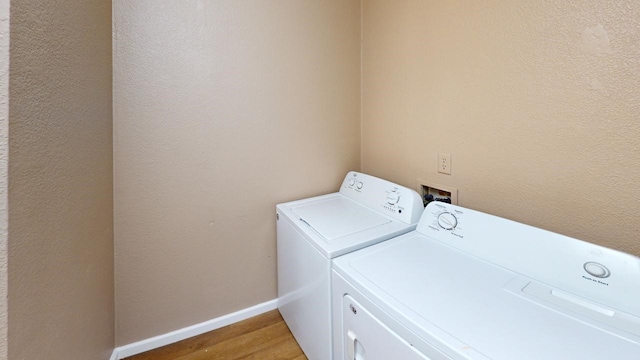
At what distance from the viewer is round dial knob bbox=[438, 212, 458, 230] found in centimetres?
115

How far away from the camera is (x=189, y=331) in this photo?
1546mm

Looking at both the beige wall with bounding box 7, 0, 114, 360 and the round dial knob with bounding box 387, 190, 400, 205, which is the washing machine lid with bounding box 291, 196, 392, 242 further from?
the beige wall with bounding box 7, 0, 114, 360

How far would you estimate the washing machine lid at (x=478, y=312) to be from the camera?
626 mm

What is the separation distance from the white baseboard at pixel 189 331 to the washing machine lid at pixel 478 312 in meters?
1.00

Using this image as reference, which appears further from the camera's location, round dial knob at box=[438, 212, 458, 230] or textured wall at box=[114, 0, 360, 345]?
textured wall at box=[114, 0, 360, 345]

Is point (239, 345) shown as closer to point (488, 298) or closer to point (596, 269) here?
point (488, 298)

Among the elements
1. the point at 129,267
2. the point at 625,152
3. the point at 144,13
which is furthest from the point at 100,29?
the point at 625,152

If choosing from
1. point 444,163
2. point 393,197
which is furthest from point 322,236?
point 444,163

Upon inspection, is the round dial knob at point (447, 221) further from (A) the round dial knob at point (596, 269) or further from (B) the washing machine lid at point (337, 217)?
(A) the round dial knob at point (596, 269)

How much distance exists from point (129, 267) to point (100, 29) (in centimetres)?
114

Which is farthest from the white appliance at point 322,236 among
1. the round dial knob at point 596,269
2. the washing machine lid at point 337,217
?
Result: the round dial knob at point 596,269

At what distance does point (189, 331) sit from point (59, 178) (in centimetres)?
118

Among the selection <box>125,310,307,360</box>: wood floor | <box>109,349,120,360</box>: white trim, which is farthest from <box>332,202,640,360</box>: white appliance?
<box>109,349,120,360</box>: white trim

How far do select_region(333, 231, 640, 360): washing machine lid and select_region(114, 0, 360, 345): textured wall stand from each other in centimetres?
86
